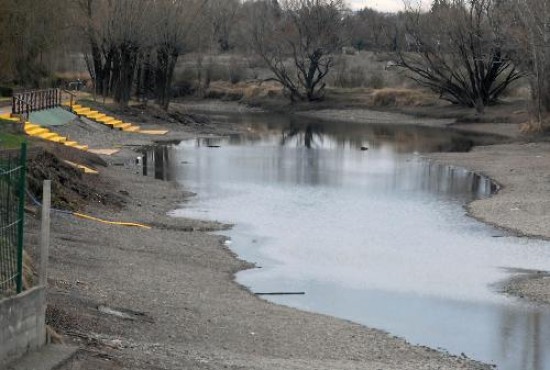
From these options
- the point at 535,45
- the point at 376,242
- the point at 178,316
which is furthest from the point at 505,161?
the point at 178,316

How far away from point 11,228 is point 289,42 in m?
73.9

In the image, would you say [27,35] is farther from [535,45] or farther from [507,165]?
[535,45]

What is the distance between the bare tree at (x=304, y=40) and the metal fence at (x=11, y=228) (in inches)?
2830

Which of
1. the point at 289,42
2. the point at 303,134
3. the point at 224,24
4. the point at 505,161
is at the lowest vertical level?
the point at 303,134

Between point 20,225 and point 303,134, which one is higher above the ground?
point 20,225

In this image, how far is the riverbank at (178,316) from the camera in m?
11.5

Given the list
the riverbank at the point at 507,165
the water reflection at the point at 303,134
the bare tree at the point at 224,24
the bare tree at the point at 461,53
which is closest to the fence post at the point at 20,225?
the riverbank at the point at 507,165

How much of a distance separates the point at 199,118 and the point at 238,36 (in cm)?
4324

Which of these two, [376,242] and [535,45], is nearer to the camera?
[376,242]

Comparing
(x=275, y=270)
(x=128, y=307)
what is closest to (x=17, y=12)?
(x=275, y=270)

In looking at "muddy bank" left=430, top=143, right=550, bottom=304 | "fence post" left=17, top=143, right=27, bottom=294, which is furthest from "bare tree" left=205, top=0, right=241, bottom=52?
"fence post" left=17, top=143, right=27, bottom=294

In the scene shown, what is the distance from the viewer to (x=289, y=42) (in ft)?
272

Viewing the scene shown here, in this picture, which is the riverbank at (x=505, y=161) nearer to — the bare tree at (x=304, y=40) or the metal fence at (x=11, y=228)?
the bare tree at (x=304, y=40)

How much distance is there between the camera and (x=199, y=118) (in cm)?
6338
